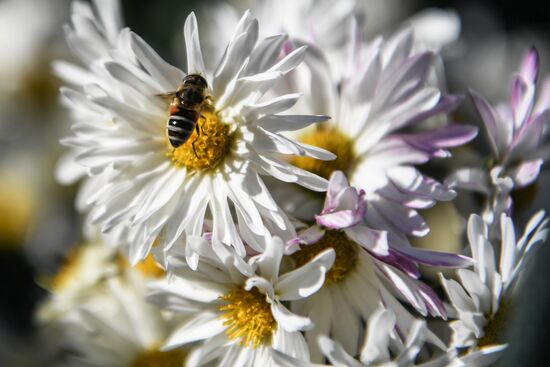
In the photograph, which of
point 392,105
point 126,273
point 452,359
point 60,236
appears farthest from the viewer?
point 60,236

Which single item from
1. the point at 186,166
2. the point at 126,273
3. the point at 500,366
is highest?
the point at 186,166

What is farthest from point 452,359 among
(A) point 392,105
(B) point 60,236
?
(B) point 60,236

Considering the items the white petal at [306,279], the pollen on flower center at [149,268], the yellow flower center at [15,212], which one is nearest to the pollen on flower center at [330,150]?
the white petal at [306,279]

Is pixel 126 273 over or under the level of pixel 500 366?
over

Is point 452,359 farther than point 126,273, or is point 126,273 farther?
point 126,273

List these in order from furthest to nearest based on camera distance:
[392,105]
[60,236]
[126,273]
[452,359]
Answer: [60,236]
[126,273]
[392,105]
[452,359]

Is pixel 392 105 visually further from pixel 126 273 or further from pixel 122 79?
pixel 126 273

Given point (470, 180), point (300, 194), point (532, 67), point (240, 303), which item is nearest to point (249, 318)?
point (240, 303)

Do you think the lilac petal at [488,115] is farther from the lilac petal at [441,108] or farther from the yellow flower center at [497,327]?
the yellow flower center at [497,327]
